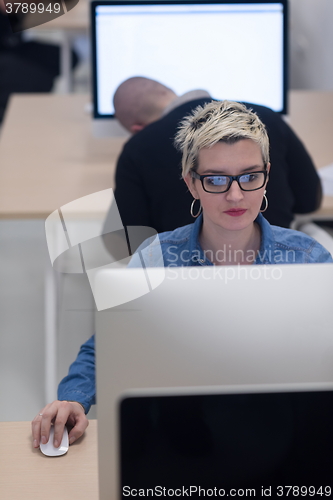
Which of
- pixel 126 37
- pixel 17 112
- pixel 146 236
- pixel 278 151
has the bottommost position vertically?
pixel 146 236

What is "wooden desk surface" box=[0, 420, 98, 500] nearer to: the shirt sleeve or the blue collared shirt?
the shirt sleeve

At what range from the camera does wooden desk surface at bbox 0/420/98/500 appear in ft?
2.67

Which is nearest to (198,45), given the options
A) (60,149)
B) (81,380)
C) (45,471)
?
(60,149)

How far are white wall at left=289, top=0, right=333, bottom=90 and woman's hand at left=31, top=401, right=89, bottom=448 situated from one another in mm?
3073

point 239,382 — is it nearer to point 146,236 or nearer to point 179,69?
point 146,236

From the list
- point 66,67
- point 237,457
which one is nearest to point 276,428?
point 237,457

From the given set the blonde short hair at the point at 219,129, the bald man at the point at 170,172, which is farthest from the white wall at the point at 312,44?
the blonde short hair at the point at 219,129

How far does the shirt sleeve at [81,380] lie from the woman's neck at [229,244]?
0.66ft

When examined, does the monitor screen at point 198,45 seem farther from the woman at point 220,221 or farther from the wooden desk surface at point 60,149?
the woman at point 220,221

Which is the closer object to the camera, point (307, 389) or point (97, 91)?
point (307, 389)

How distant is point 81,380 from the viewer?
3.04 ft

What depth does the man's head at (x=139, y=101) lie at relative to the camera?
1.73m

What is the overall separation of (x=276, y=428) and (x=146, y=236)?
40 centimetres

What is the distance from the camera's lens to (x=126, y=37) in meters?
1.96
